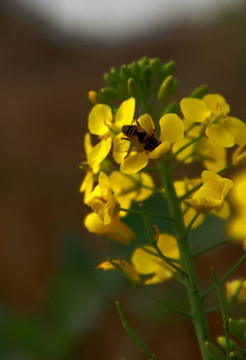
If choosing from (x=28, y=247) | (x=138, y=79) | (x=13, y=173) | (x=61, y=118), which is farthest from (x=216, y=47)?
(x=138, y=79)

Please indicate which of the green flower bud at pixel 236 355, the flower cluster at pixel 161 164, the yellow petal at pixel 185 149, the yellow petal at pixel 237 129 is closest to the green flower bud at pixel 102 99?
the flower cluster at pixel 161 164

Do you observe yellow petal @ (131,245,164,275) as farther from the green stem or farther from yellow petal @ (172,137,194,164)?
yellow petal @ (172,137,194,164)

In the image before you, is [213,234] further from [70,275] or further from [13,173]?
[13,173]

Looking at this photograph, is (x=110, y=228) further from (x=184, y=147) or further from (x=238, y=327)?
(x=238, y=327)

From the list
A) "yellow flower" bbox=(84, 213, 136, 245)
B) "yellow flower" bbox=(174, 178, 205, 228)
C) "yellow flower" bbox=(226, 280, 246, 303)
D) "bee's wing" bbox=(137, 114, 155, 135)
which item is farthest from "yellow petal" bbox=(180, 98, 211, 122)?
"yellow flower" bbox=(226, 280, 246, 303)

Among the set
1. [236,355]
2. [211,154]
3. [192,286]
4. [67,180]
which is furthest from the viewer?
[67,180]

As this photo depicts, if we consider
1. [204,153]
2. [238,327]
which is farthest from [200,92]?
[238,327]
